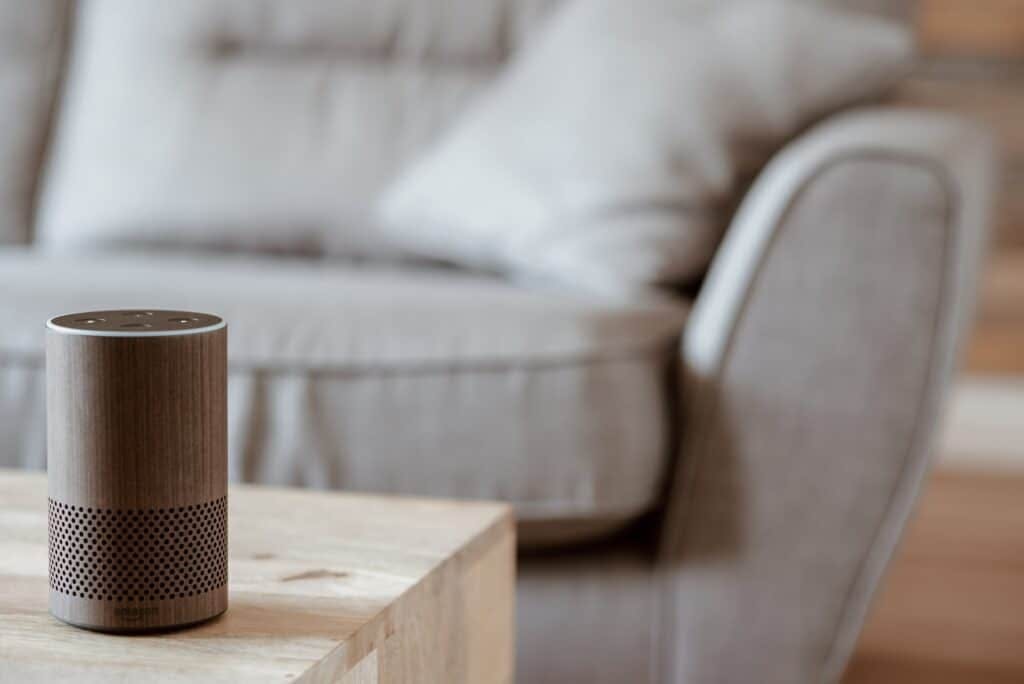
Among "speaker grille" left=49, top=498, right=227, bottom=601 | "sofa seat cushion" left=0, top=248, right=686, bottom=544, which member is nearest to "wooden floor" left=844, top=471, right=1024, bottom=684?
"sofa seat cushion" left=0, top=248, right=686, bottom=544

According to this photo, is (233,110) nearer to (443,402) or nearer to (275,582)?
(443,402)

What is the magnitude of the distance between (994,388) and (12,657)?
2761 mm

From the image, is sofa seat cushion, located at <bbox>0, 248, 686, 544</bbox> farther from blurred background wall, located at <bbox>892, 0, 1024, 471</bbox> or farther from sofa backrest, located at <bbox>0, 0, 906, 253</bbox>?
blurred background wall, located at <bbox>892, 0, 1024, 471</bbox>

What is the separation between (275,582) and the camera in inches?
25.5

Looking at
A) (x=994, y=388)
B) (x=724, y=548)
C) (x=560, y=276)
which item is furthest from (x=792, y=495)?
(x=994, y=388)

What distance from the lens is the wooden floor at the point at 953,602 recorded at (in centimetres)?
152

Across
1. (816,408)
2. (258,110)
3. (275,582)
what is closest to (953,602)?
(816,408)

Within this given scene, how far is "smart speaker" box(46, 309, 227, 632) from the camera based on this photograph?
0.55m

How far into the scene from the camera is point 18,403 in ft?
3.95

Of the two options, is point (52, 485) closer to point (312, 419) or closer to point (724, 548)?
point (312, 419)

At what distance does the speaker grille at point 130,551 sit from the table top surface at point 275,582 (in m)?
0.02

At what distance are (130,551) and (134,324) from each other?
0.10 meters

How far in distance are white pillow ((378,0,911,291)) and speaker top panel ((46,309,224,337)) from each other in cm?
86

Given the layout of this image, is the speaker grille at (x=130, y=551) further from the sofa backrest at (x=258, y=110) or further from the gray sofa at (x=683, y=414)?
the sofa backrest at (x=258, y=110)
